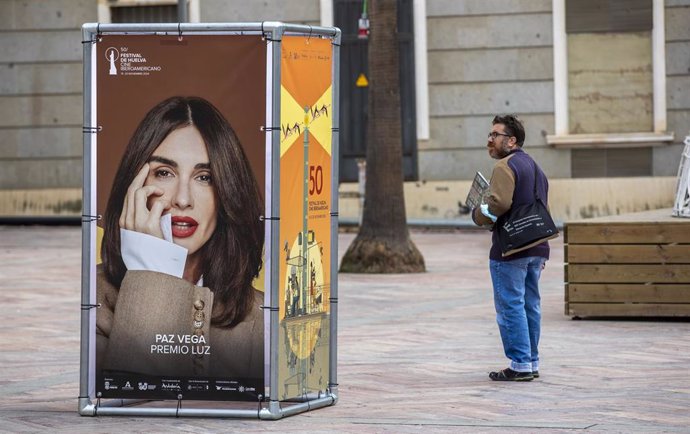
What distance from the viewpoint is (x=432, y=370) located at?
32.5ft

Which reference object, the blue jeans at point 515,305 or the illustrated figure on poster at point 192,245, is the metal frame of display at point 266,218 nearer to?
the illustrated figure on poster at point 192,245

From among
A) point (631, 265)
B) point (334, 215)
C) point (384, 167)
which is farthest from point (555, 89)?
point (334, 215)

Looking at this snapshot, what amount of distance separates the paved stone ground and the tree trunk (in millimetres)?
965

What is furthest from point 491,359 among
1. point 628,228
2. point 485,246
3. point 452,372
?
point 485,246

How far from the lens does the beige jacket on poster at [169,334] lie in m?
7.89

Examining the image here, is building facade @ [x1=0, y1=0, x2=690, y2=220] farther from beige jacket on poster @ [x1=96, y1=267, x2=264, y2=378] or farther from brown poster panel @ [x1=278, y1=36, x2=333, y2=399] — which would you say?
beige jacket on poster @ [x1=96, y1=267, x2=264, y2=378]

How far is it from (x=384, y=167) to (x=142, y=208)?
974cm

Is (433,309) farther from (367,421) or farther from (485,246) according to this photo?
(485,246)

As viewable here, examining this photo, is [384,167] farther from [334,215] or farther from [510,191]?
[334,215]

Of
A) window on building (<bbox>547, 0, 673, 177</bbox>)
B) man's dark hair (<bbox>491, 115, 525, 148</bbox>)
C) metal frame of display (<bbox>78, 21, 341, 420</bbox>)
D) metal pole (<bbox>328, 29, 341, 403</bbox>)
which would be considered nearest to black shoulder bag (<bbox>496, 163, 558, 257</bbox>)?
man's dark hair (<bbox>491, 115, 525, 148</bbox>)

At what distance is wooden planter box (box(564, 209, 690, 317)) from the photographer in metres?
12.2

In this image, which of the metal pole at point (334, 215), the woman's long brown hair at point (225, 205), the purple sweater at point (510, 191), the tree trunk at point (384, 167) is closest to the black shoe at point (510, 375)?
the purple sweater at point (510, 191)

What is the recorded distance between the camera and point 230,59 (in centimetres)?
784

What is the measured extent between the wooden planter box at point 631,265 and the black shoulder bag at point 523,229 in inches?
121
